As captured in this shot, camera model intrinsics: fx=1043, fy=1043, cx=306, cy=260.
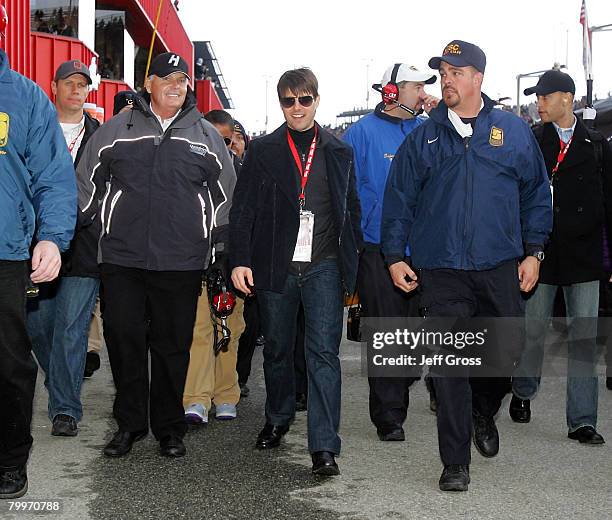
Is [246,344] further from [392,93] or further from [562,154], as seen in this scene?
[562,154]

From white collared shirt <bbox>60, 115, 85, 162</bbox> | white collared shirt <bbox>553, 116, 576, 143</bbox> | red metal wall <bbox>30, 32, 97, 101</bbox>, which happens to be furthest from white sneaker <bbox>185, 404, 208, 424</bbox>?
red metal wall <bbox>30, 32, 97, 101</bbox>

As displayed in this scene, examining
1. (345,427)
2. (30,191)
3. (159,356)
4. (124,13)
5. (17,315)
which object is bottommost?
(345,427)

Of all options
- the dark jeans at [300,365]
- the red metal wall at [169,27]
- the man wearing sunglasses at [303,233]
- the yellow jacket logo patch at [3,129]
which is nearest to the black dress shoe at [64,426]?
the man wearing sunglasses at [303,233]

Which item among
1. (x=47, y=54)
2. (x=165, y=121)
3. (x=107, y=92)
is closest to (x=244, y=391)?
(x=165, y=121)

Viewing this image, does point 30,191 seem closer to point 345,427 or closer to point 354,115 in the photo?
point 345,427

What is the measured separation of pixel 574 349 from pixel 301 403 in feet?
6.57

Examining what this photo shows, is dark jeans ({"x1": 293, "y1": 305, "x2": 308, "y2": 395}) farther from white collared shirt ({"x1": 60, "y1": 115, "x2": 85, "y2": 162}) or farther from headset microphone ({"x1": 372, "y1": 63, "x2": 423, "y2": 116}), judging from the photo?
white collared shirt ({"x1": 60, "y1": 115, "x2": 85, "y2": 162})

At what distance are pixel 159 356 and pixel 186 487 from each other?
41.1 inches

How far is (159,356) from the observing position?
6.03m

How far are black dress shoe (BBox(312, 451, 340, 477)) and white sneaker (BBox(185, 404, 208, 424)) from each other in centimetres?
140

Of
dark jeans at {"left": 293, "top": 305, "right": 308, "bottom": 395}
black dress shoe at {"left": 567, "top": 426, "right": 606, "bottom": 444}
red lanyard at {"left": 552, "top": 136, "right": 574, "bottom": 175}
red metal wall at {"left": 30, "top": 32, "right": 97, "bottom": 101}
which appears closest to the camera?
black dress shoe at {"left": 567, "top": 426, "right": 606, "bottom": 444}

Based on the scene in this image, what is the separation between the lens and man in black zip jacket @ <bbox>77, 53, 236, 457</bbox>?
19.3 ft

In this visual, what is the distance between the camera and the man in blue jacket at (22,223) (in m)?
4.66

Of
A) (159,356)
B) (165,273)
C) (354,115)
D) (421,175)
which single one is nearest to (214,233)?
(165,273)
